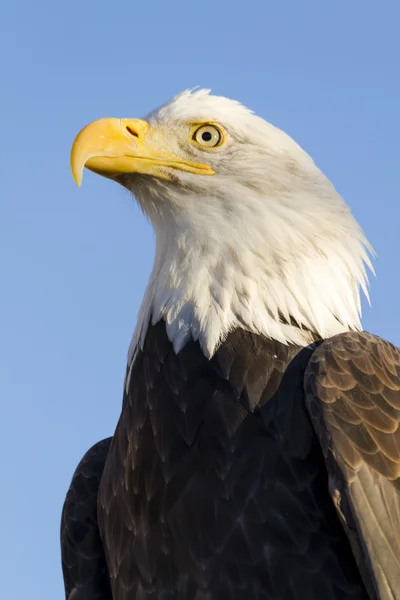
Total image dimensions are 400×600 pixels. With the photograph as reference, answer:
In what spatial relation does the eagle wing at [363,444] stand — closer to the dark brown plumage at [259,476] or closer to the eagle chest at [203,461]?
the dark brown plumage at [259,476]

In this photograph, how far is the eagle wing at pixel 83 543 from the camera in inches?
237

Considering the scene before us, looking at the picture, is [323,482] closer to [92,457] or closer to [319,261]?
[319,261]

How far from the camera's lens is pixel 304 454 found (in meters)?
5.10

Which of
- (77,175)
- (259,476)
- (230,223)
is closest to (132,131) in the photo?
(77,175)

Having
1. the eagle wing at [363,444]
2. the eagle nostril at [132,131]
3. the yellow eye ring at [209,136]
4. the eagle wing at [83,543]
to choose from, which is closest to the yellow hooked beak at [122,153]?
the eagle nostril at [132,131]

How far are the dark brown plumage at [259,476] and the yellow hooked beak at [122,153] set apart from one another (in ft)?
3.47

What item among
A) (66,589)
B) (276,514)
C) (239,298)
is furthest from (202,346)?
(66,589)

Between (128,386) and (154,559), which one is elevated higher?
(128,386)

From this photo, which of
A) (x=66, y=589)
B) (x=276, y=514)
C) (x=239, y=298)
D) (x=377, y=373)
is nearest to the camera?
(x=276, y=514)

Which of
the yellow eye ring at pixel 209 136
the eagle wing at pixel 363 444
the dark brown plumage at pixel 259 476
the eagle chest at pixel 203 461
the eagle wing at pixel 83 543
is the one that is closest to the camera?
the eagle wing at pixel 363 444

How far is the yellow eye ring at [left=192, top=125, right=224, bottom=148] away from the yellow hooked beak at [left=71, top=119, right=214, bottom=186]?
0.51 ft

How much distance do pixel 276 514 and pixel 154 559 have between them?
0.68 m

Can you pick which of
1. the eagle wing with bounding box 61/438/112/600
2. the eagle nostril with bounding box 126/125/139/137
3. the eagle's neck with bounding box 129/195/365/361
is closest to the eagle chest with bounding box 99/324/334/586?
the eagle's neck with bounding box 129/195/365/361

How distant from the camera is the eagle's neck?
5699 millimetres
